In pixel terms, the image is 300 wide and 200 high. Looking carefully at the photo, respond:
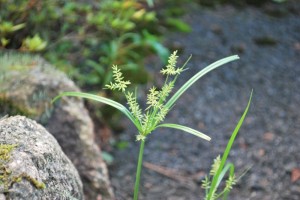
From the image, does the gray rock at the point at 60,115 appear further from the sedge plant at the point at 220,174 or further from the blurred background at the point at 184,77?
the sedge plant at the point at 220,174

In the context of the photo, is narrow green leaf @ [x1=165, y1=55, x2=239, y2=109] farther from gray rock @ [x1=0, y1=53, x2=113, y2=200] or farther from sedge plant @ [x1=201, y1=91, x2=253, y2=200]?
gray rock @ [x1=0, y1=53, x2=113, y2=200]

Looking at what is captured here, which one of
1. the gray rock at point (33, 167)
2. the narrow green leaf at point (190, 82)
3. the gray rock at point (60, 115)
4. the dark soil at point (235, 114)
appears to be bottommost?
the dark soil at point (235, 114)

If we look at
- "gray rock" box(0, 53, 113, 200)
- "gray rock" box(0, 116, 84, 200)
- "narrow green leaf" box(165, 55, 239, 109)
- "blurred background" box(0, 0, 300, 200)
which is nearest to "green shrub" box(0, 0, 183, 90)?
"blurred background" box(0, 0, 300, 200)

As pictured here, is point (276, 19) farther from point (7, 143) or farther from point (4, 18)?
point (7, 143)

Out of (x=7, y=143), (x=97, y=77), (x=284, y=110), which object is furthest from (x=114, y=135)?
(x=7, y=143)

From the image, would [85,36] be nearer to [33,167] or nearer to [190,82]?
[190,82]

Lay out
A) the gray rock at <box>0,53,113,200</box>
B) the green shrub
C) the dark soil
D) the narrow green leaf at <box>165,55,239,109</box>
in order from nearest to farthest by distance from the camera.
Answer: the narrow green leaf at <box>165,55,239,109</box>
the gray rock at <box>0,53,113,200</box>
the dark soil
the green shrub

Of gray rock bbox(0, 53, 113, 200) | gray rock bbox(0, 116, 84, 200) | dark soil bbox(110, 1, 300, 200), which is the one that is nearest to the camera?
gray rock bbox(0, 116, 84, 200)

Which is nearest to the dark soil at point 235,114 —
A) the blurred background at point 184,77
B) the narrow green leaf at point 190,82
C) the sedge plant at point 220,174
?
the blurred background at point 184,77
